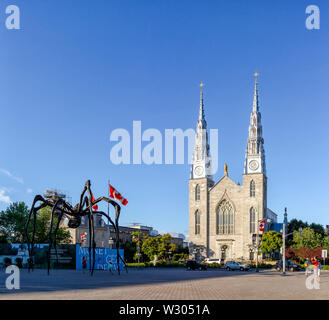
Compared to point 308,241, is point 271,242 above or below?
above

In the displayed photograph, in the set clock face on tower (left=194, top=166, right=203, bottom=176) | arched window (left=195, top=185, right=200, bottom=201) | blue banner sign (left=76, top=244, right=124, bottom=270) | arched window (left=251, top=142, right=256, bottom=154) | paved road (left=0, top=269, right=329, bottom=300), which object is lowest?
blue banner sign (left=76, top=244, right=124, bottom=270)

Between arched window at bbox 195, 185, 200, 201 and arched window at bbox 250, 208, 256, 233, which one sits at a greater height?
arched window at bbox 195, 185, 200, 201

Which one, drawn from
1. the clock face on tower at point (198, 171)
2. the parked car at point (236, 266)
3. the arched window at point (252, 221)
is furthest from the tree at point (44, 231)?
the arched window at point (252, 221)

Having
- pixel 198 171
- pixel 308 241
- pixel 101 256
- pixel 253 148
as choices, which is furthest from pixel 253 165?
pixel 101 256

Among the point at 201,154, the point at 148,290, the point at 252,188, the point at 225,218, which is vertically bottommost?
the point at 148,290

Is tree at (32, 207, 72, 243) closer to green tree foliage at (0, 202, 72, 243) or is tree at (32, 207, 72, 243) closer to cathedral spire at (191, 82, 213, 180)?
green tree foliage at (0, 202, 72, 243)

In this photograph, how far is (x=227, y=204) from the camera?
10206 centimetres

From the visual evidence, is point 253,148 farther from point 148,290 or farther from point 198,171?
point 148,290

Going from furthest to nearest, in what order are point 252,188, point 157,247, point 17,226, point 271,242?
point 252,188
point 157,247
point 271,242
point 17,226

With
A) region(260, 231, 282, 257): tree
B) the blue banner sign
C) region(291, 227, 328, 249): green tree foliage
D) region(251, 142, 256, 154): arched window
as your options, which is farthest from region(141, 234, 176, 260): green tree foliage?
the blue banner sign

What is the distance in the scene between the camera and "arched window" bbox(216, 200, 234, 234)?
Result: 330 feet

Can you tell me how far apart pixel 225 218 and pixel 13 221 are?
47601 mm
